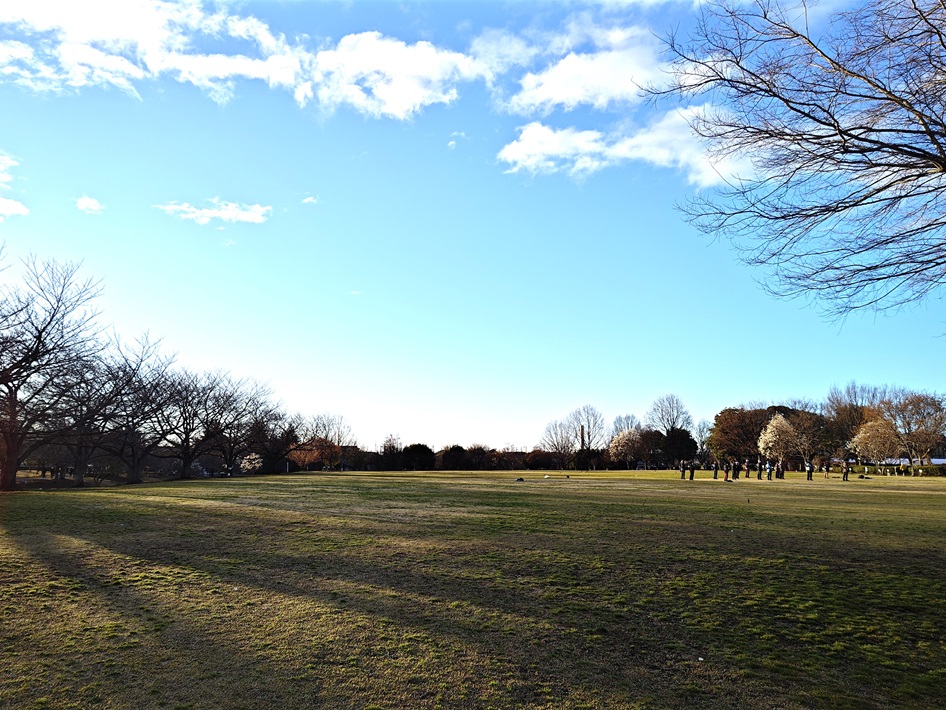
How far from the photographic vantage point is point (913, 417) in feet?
212

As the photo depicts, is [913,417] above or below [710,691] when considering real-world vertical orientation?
above

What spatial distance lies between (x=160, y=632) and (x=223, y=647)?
2.48 ft

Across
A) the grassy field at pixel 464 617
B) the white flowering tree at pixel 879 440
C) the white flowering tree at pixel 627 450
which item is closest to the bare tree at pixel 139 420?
the grassy field at pixel 464 617

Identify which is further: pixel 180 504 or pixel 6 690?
pixel 180 504

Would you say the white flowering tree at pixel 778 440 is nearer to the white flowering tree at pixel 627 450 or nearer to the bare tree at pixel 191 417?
the white flowering tree at pixel 627 450

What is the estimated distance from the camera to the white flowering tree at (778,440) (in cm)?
6419

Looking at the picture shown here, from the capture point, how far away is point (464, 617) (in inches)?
221

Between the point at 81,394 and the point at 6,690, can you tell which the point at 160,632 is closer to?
the point at 6,690

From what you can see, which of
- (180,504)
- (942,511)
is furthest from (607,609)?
(942,511)

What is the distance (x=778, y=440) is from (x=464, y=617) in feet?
223

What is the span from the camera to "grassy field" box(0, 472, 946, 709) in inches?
165

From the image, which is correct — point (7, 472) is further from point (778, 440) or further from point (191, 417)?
point (778, 440)

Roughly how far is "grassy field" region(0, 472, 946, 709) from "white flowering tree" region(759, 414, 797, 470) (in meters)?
59.5

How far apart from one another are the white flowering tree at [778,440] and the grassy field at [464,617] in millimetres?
59506
